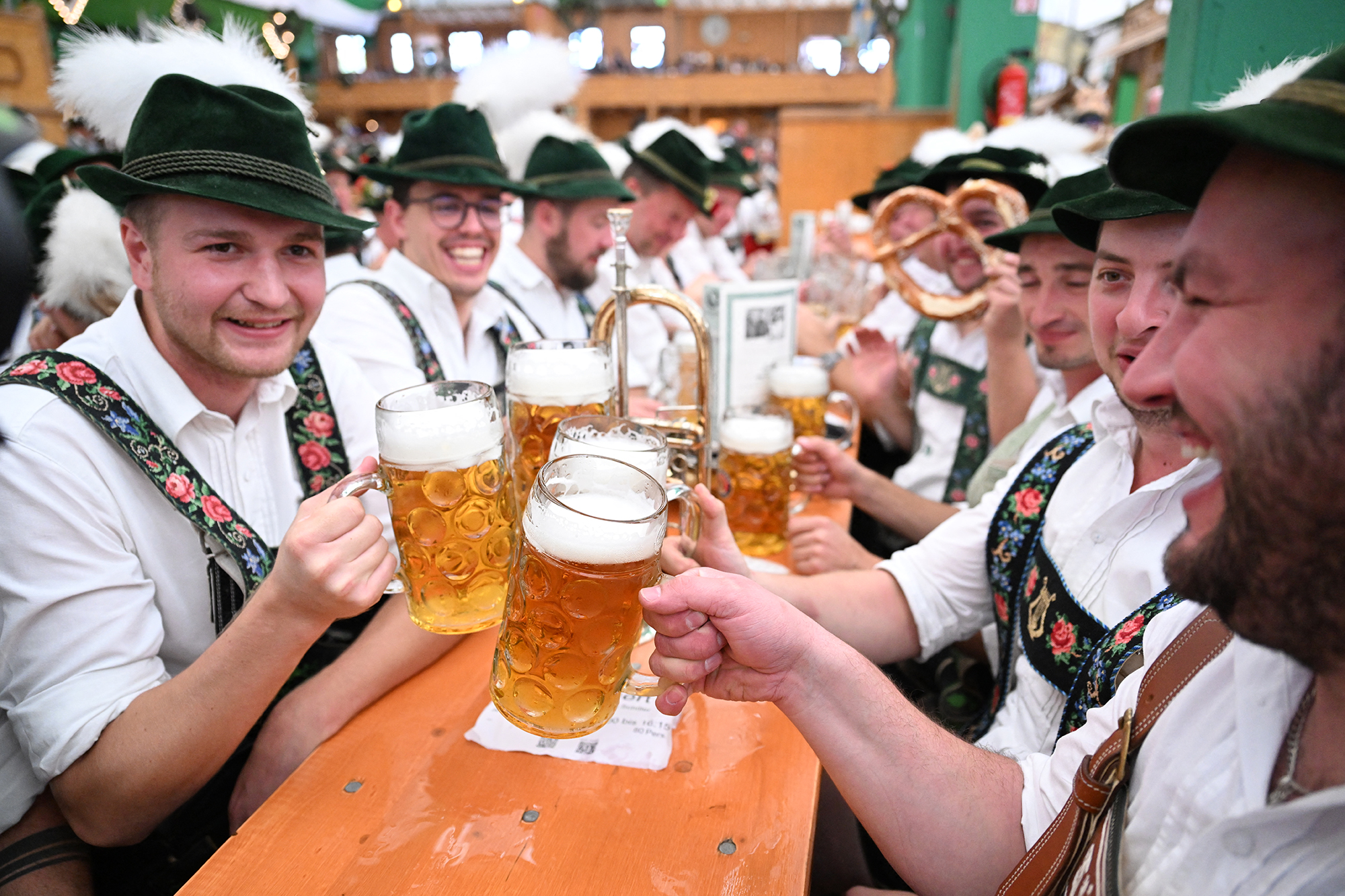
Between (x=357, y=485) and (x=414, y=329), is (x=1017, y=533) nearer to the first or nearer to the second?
(x=357, y=485)

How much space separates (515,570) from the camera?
3.11ft

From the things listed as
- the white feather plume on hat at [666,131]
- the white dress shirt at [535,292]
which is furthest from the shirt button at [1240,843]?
the white feather plume on hat at [666,131]

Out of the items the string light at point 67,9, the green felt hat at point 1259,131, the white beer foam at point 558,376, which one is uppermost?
the string light at point 67,9

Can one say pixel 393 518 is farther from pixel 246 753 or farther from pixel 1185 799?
pixel 1185 799

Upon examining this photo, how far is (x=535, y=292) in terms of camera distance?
3.82 metres

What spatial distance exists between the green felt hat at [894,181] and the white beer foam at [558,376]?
328cm

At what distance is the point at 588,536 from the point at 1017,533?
3.39 feet

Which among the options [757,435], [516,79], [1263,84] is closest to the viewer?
[1263,84]

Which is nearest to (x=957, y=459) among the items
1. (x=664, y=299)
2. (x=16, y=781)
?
(x=664, y=299)

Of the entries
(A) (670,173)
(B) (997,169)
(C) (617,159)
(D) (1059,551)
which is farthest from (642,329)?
(D) (1059,551)

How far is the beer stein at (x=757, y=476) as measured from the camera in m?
1.79

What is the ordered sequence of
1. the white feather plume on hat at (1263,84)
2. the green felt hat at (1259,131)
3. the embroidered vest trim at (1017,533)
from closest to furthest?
the green felt hat at (1259,131) → the white feather plume on hat at (1263,84) → the embroidered vest trim at (1017,533)

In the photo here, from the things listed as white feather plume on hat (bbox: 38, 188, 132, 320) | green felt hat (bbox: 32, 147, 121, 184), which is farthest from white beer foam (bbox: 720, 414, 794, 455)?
green felt hat (bbox: 32, 147, 121, 184)

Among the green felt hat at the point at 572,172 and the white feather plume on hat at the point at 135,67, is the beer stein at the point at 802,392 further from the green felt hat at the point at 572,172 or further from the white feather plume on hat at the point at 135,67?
the green felt hat at the point at 572,172
